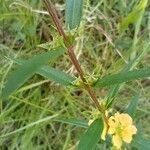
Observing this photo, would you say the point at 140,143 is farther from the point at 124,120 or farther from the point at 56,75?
the point at 56,75

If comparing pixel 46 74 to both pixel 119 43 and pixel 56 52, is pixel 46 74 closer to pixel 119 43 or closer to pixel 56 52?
pixel 56 52

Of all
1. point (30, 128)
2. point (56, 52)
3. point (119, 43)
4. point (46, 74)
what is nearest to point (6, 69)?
point (30, 128)

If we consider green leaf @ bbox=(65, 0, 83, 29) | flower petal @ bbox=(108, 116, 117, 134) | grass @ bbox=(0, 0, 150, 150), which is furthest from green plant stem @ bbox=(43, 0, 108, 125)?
grass @ bbox=(0, 0, 150, 150)

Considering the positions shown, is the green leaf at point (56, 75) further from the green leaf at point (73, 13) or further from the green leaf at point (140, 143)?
the green leaf at point (140, 143)

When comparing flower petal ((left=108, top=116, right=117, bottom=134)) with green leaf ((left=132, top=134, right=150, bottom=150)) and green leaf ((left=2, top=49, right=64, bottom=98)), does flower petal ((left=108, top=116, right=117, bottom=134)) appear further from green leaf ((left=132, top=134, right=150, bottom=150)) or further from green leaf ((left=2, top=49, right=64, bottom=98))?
green leaf ((left=2, top=49, right=64, bottom=98))

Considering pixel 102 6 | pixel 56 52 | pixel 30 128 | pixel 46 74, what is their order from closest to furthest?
pixel 56 52 → pixel 46 74 → pixel 30 128 → pixel 102 6

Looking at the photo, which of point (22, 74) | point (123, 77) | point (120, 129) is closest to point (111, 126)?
point (120, 129)

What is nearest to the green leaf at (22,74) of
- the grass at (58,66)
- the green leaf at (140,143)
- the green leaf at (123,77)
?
the green leaf at (123,77)
